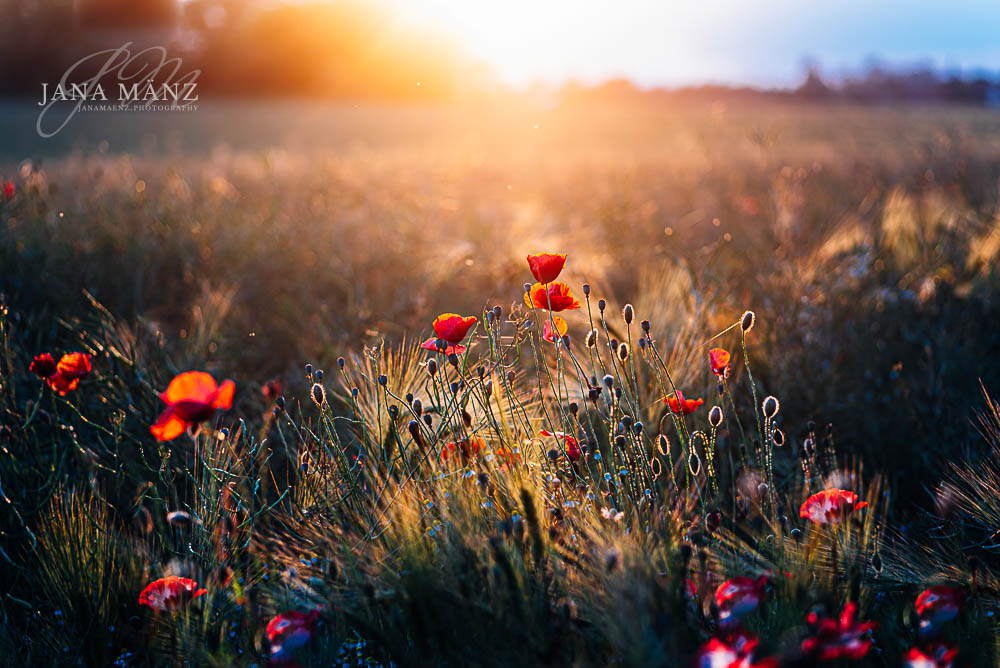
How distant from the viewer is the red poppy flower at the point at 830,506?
141 centimetres

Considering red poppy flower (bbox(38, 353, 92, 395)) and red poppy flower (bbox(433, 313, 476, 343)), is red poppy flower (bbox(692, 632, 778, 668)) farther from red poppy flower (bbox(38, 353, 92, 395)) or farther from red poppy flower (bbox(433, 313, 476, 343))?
red poppy flower (bbox(38, 353, 92, 395))

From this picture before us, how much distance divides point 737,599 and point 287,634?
76 cm

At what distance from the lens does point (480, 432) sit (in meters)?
1.78

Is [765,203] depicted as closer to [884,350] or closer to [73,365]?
[884,350]

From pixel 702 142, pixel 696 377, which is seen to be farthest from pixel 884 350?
pixel 702 142

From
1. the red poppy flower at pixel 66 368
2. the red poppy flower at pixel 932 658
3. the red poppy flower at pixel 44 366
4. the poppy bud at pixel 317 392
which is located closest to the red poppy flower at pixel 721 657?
the red poppy flower at pixel 932 658

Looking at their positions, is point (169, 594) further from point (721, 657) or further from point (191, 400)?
point (721, 657)

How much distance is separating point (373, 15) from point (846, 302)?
27.0 metres

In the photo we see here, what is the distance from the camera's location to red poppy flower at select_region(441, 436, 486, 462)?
1.62 m

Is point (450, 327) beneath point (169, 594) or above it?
above

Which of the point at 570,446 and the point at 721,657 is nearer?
the point at 721,657

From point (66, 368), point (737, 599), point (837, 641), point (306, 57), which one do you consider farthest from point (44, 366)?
point (306, 57)

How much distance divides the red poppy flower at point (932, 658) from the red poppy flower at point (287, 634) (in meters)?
0.93

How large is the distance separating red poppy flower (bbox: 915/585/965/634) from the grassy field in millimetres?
45
